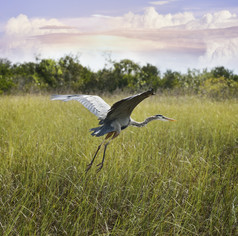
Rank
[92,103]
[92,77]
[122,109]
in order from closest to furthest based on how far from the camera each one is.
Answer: [122,109], [92,103], [92,77]

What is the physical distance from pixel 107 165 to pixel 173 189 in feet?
2.44

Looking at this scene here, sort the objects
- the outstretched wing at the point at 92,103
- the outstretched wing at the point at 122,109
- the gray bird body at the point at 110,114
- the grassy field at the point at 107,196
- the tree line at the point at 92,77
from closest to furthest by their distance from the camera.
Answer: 1. the grassy field at the point at 107,196
2. the outstretched wing at the point at 122,109
3. the gray bird body at the point at 110,114
4. the outstretched wing at the point at 92,103
5. the tree line at the point at 92,77

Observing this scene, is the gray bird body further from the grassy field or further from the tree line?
the tree line

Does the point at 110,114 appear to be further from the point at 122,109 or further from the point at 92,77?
the point at 92,77

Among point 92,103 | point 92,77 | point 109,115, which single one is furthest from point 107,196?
point 92,77

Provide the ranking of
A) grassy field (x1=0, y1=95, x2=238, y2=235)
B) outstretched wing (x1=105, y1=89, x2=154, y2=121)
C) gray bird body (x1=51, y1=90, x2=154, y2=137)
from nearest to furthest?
grassy field (x1=0, y1=95, x2=238, y2=235)
outstretched wing (x1=105, y1=89, x2=154, y2=121)
gray bird body (x1=51, y1=90, x2=154, y2=137)

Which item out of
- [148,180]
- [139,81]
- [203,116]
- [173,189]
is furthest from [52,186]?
[139,81]

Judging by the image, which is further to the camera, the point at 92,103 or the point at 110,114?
the point at 92,103

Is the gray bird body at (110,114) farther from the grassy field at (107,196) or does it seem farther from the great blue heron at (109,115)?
the grassy field at (107,196)

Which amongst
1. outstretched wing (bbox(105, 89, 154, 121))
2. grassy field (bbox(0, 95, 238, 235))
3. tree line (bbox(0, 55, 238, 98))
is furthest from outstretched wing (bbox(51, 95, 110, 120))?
tree line (bbox(0, 55, 238, 98))

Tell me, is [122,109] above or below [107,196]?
above

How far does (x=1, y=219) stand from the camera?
2.14 meters

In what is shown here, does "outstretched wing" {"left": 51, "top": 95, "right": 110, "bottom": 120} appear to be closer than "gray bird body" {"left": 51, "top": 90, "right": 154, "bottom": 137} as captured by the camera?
No

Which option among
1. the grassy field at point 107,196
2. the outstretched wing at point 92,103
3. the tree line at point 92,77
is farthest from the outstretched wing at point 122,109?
the tree line at point 92,77
